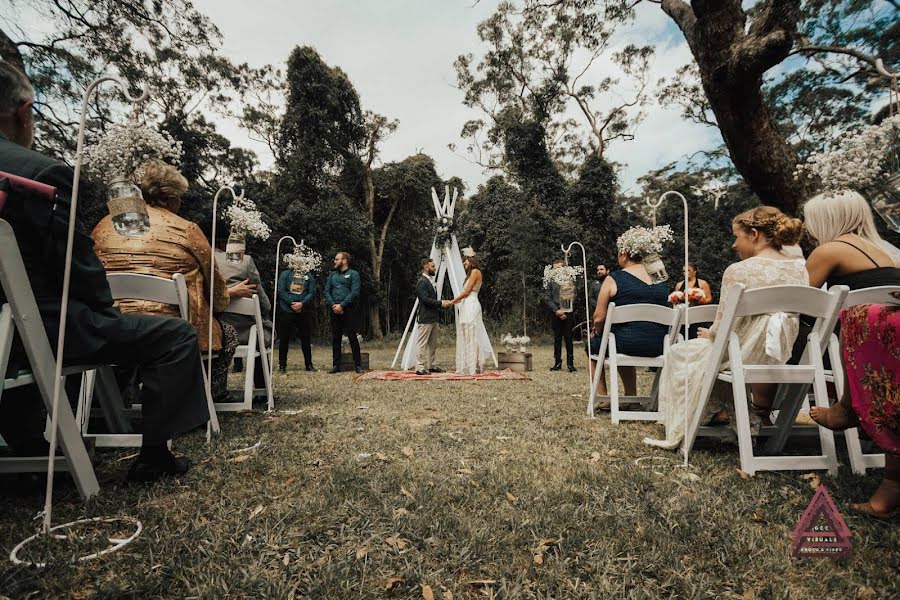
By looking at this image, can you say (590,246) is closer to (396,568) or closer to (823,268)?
(823,268)

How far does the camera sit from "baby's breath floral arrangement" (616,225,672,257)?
4.36 meters

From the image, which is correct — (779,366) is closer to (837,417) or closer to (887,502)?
(837,417)

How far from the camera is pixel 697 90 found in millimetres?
18516

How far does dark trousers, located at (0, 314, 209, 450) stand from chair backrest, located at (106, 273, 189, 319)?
1.71 ft

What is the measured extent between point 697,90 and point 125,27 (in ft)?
65.2

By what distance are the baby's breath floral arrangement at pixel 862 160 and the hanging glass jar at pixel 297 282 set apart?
286 inches

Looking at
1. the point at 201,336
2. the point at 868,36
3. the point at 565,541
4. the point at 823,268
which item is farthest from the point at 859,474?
the point at 868,36

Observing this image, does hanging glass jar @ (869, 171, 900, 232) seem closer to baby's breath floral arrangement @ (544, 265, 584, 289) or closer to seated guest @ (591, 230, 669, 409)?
seated guest @ (591, 230, 669, 409)

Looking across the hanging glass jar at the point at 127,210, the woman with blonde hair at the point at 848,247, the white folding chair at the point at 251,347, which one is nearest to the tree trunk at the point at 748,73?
the woman with blonde hair at the point at 848,247

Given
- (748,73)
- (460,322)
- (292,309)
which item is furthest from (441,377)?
(748,73)

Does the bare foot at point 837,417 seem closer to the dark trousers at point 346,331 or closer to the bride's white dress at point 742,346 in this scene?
the bride's white dress at point 742,346

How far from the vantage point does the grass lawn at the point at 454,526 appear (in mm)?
1481

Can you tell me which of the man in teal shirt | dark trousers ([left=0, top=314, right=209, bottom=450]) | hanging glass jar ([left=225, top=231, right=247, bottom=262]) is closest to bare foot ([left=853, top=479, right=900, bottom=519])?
dark trousers ([left=0, top=314, right=209, bottom=450])

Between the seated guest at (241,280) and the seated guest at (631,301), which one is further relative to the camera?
the seated guest at (241,280)
